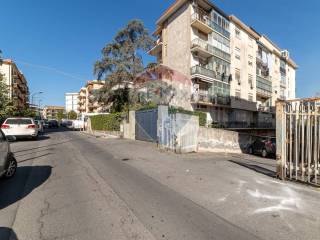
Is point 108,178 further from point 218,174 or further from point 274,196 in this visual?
point 274,196

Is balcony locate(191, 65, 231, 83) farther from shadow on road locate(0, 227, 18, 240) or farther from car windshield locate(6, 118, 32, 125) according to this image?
shadow on road locate(0, 227, 18, 240)

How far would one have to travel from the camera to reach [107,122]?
28.4 metres

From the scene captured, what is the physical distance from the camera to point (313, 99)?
656 centimetres

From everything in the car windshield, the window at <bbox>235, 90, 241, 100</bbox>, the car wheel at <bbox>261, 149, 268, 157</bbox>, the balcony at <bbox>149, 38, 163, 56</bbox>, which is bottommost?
the car wheel at <bbox>261, 149, 268, 157</bbox>

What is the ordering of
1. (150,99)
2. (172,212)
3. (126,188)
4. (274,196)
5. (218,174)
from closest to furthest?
(172,212), (274,196), (126,188), (218,174), (150,99)

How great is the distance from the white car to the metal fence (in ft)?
56.2

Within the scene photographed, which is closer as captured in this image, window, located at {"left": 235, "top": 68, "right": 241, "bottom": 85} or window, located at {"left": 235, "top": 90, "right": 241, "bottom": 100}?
window, located at {"left": 235, "top": 90, "right": 241, "bottom": 100}

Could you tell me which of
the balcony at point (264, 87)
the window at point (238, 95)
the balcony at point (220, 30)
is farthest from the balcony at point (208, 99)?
the balcony at point (264, 87)

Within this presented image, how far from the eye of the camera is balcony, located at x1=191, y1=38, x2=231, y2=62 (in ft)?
93.7

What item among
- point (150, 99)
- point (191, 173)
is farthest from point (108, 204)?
point (150, 99)

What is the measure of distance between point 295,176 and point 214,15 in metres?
29.3

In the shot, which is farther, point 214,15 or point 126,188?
point 214,15

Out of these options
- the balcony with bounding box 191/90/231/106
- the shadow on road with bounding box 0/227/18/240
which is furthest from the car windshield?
the balcony with bounding box 191/90/231/106

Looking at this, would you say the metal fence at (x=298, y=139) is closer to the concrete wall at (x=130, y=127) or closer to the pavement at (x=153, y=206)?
the pavement at (x=153, y=206)
